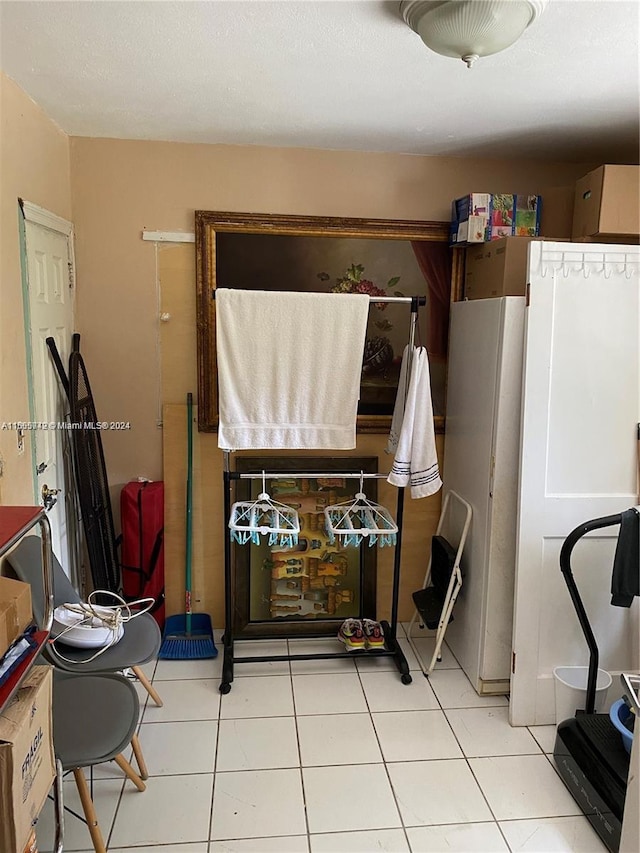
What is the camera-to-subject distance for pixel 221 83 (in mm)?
2221

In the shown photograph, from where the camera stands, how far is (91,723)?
1862 mm

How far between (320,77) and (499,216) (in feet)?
3.61

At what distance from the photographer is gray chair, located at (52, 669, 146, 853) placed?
176cm

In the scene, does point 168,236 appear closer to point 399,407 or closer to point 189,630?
point 399,407

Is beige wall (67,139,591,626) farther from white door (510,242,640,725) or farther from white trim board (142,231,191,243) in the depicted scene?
white door (510,242,640,725)

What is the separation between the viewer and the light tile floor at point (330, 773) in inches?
79.0

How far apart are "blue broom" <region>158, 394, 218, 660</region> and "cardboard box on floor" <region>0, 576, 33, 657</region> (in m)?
1.47

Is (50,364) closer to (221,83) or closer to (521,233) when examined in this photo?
(221,83)

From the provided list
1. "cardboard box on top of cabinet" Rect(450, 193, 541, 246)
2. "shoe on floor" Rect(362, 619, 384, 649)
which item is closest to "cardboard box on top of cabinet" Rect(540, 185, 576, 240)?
"cardboard box on top of cabinet" Rect(450, 193, 541, 246)

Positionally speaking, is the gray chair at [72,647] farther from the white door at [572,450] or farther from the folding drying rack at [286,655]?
the white door at [572,450]

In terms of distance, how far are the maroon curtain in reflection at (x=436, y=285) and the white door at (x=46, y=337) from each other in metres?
1.62

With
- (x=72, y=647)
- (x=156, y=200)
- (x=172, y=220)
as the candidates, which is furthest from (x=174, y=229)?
(x=72, y=647)

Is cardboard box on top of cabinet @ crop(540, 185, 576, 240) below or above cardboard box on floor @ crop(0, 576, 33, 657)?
above

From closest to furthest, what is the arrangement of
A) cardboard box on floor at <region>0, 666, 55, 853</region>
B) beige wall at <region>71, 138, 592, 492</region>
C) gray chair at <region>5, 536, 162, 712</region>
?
1. cardboard box on floor at <region>0, 666, 55, 853</region>
2. gray chair at <region>5, 536, 162, 712</region>
3. beige wall at <region>71, 138, 592, 492</region>
